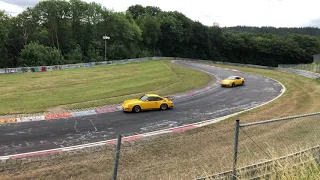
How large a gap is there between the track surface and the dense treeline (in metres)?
49.9

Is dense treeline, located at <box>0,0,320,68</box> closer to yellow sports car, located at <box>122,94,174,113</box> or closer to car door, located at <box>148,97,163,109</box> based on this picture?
yellow sports car, located at <box>122,94,174,113</box>

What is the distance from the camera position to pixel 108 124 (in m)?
19.5

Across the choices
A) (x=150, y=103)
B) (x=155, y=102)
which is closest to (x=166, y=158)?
(x=150, y=103)

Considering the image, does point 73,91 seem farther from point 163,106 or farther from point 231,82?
point 231,82

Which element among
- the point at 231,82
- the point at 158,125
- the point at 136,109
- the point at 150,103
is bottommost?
the point at 158,125

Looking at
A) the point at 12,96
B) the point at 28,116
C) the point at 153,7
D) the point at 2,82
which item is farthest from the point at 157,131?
the point at 153,7

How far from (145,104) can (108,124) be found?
4539 mm

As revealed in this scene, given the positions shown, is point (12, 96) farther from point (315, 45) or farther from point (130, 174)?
point (315, 45)

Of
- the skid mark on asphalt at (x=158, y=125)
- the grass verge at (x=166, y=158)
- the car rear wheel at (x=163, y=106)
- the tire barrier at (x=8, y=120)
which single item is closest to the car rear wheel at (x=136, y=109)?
the car rear wheel at (x=163, y=106)

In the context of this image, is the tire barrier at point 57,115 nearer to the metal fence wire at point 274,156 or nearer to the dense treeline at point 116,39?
the metal fence wire at point 274,156

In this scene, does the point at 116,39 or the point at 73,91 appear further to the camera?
the point at 116,39

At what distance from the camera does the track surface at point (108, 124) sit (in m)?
15.7

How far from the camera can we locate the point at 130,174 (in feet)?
37.1

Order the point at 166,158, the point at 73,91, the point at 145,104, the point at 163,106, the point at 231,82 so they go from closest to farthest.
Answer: the point at 166,158 < the point at 145,104 < the point at 163,106 < the point at 73,91 < the point at 231,82
